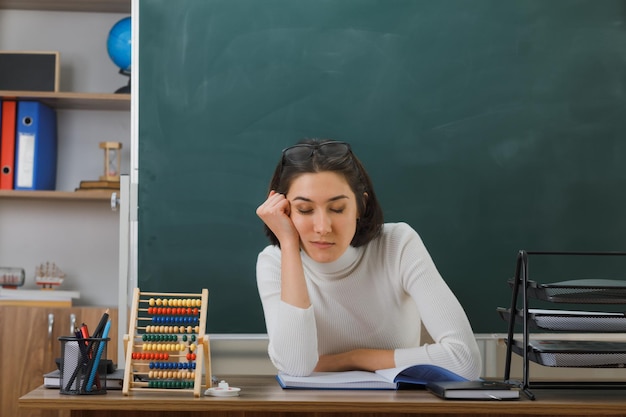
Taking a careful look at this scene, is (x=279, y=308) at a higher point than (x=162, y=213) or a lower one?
lower

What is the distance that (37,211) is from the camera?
12.6 ft

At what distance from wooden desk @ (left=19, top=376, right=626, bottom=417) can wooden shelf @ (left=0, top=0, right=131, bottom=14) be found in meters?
2.44

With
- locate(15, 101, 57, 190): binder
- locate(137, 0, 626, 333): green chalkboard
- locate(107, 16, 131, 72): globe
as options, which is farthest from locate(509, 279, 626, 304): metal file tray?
locate(15, 101, 57, 190): binder

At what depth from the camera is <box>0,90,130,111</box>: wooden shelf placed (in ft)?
11.7

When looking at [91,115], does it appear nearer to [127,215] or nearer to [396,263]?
[127,215]

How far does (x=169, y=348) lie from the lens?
A: 192 cm

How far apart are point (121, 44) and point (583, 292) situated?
2.46m

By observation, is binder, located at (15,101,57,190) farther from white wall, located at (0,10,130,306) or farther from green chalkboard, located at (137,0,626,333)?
green chalkboard, located at (137,0,626,333)

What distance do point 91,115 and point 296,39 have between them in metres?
1.39

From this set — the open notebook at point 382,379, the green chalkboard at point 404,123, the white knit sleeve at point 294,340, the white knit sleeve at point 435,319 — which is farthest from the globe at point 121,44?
the open notebook at point 382,379

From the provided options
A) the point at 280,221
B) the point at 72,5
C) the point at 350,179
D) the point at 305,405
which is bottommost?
the point at 305,405

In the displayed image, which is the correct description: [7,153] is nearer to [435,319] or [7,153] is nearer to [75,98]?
[75,98]

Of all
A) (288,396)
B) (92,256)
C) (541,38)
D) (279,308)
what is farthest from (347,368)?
(92,256)

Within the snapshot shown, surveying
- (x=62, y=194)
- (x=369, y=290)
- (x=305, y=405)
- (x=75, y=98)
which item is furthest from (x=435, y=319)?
(x=75, y=98)
